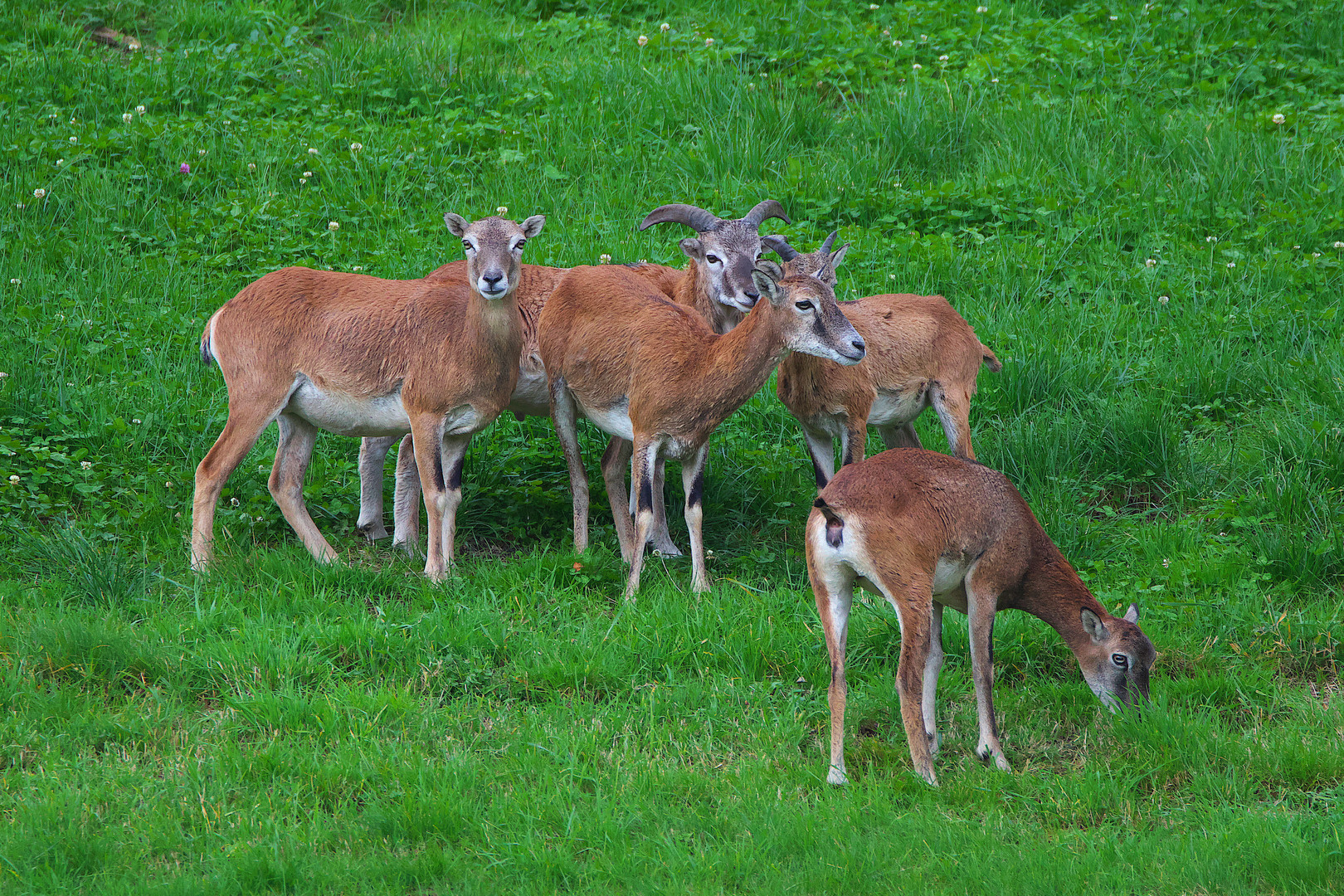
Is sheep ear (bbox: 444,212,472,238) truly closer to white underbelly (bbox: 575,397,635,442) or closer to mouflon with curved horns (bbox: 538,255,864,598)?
mouflon with curved horns (bbox: 538,255,864,598)

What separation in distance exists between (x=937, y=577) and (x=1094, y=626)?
81cm

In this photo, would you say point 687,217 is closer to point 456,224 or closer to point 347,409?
point 456,224

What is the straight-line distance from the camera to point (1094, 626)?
612 cm

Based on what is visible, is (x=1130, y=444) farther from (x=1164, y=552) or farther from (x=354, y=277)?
(x=354, y=277)

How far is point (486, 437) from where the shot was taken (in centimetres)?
932

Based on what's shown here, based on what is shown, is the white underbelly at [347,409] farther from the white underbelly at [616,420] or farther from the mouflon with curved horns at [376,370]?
the white underbelly at [616,420]

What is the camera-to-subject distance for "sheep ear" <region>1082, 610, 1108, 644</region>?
6.10 metres

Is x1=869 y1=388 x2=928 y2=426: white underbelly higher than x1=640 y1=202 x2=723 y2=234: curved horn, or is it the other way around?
x1=640 y1=202 x2=723 y2=234: curved horn

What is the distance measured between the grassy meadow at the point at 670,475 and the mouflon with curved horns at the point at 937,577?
9.7 inches

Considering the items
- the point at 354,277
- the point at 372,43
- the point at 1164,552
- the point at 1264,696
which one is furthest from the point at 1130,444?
the point at 372,43

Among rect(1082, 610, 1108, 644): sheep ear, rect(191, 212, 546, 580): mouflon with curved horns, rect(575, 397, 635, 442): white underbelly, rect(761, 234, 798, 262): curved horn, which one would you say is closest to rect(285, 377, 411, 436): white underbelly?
rect(191, 212, 546, 580): mouflon with curved horns

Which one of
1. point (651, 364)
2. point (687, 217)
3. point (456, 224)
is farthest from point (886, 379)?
point (456, 224)

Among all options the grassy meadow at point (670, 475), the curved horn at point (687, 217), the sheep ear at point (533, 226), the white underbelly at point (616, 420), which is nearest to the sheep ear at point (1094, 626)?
the grassy meadow at point (670, 475)

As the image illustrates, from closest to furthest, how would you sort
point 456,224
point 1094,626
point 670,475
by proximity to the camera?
point 1094,626 < point 456,224 < point 670,475
